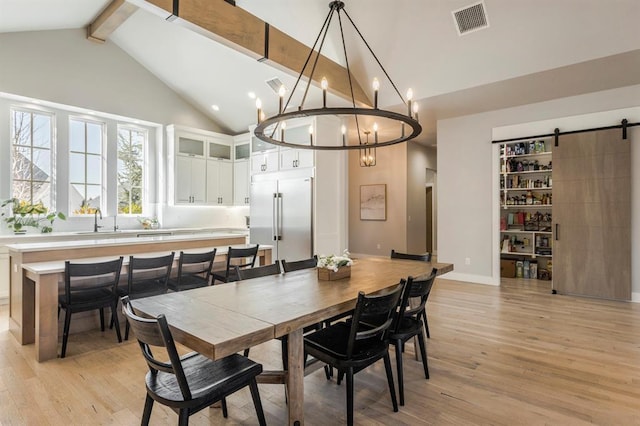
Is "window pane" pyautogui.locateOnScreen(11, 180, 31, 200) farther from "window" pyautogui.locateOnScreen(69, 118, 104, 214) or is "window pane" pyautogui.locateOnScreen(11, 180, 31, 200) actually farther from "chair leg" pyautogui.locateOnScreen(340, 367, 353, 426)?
"chair leg" pyautogui.locateOnScreen(340, 367, 353, 426)

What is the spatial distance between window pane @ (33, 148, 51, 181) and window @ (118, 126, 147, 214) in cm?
109

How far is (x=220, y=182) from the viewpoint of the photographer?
7527 mm

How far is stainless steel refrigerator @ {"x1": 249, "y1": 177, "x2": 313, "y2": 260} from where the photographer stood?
5812mm

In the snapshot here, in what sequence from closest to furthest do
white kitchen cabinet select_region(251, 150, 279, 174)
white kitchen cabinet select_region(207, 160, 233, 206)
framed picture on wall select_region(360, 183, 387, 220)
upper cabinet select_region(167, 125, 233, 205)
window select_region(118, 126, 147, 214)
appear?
1. white kitchen cabinet select_region(251, 150, 279, 174)
2. window select_region(118, 126, 147, 214)
3. upper cabinet select_region(167, 125, 233, 205)
4. white kitchen cabinet select_region(207, 160, 233, 206)
5. framed picture on wall select_region(360, 183, 387, 220)

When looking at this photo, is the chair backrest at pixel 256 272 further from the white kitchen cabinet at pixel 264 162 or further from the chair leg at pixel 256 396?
the white kitchen cabinet at pixel 264 162

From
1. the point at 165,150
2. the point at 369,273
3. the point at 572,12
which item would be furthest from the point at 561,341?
the point at 165,150

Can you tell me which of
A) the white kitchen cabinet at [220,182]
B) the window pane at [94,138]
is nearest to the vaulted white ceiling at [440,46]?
the window pane at [94,138]

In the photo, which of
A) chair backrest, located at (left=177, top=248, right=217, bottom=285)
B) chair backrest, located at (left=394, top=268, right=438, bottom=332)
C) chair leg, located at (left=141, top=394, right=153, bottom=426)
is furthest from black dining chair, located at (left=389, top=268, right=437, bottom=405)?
chair backrest, located at (left=177, top=248, right=217, bottom=285)

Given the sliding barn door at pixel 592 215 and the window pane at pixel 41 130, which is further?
the window pane at pixel 41 130

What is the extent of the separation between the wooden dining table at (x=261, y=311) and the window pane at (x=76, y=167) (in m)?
Answer: 5.13

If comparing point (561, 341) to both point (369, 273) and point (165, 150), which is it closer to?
point (369, 273)

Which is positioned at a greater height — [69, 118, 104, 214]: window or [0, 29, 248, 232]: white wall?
[0, 29, 248, 232]: white wall

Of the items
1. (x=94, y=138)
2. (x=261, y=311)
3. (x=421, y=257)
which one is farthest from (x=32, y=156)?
(x=421, y=257)

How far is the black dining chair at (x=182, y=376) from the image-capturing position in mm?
1426
